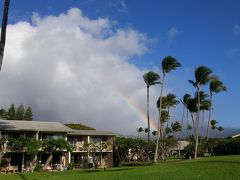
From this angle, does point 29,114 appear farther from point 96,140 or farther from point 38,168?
point 38,168

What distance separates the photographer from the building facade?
58.0 m

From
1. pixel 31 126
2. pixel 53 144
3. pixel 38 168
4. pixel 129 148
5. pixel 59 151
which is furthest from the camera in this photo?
pixel 129 148

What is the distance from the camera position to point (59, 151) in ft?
202

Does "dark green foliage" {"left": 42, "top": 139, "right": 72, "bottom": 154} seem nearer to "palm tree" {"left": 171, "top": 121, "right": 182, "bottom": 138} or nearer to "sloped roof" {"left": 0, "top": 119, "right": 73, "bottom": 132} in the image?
"sloped roof" {"left": 0, "top": 119, "right": 73, "bottom": 132}

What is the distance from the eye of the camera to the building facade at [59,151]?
5800cm

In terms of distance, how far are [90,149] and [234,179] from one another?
41.8 meters

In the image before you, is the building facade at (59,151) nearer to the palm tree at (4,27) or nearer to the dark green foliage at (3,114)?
the palm tree at (4,27)

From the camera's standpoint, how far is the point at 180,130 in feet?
385

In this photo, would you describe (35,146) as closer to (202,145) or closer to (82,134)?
(82,134)

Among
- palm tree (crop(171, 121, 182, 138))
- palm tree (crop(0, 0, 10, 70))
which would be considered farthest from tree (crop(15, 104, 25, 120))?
palm tree (crop(0, 0, 10, 70))

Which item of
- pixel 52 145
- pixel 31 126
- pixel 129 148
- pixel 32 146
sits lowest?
pixel 129 148

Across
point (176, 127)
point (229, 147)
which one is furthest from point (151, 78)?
point (176, 127)

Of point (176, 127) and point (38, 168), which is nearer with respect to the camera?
point (38, 168)

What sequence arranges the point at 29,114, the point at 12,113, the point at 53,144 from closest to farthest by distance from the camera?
the point at 53,144, the point at 12,113, the point at 29,114
